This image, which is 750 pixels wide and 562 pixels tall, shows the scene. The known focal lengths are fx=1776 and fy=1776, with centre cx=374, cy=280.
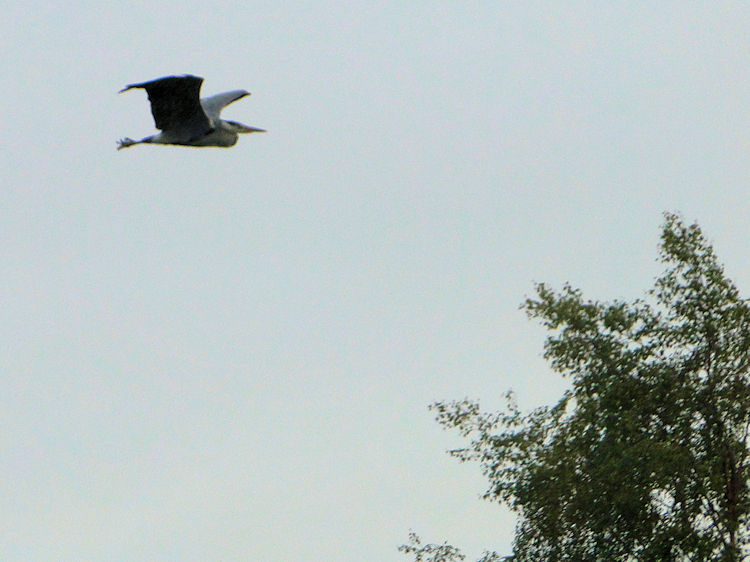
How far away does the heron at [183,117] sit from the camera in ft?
79.7

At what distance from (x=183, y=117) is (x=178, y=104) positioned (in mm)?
286

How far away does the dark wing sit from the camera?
2420cm

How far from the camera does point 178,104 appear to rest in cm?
2462

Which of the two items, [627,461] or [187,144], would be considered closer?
[187,144]

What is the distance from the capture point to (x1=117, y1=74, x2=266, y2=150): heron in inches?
957

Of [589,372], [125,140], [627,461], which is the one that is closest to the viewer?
[125,140]

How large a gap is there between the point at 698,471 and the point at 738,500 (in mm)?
1279

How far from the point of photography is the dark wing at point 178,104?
24203mm

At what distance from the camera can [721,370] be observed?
31.6m

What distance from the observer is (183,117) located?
24.9 metres

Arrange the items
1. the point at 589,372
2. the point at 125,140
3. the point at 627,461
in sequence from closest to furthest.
Result: the point at 125,140 → the point at 627,461 → the point at 589,372

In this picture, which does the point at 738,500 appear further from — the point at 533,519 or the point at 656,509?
the point at 533,519

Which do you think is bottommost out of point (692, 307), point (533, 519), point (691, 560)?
point (691, 560)

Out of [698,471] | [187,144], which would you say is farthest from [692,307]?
[187,144]
